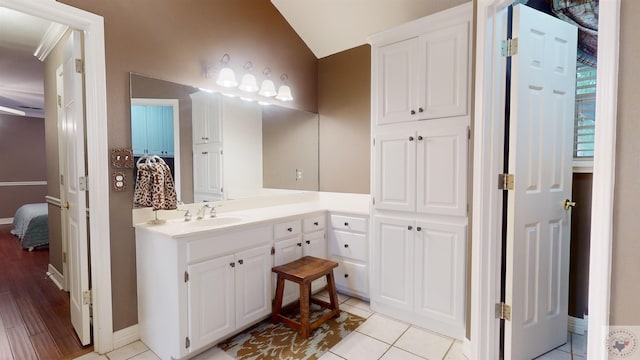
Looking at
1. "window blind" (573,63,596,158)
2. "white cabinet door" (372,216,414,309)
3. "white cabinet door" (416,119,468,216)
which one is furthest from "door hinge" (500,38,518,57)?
"white cabinet door" (372,216,414,309)

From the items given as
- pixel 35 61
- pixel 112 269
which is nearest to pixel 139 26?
pixel 112 269

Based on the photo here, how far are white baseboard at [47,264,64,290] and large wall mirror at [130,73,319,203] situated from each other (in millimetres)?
1828

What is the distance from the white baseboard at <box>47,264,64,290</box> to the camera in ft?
9.88

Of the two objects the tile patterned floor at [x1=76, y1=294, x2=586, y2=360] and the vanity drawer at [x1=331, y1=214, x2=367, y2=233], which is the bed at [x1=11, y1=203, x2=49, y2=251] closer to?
the tile patterned floor at [x1=76, y1=294, x2=586, y2=360]

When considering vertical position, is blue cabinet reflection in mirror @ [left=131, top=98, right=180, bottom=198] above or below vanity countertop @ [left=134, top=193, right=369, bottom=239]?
above

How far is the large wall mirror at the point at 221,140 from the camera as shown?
7.21ft

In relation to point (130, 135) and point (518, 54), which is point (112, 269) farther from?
point (518, 54)

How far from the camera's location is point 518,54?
170 cm

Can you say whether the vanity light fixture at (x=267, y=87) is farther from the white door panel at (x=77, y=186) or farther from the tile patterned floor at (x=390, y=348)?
the tile patterned floor at (x=390, y=348)

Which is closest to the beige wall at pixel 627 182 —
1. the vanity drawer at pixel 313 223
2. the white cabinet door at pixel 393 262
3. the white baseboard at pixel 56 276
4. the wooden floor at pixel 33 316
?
the white cabinet door at pixel 393 262

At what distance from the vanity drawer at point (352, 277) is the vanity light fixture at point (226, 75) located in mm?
1833

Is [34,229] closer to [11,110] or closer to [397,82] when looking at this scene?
[11,110]

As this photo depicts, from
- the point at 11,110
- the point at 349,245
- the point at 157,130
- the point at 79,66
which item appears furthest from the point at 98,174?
the point at 11,110

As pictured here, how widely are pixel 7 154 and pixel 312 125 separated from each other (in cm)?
672
